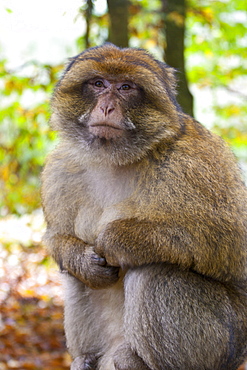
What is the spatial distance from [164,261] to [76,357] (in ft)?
4.60

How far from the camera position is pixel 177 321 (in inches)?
137

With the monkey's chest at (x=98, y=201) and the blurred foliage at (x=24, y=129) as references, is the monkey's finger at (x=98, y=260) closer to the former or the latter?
the monkey's chest at (x=98, y=201)

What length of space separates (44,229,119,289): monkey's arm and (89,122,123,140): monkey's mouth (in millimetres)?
891

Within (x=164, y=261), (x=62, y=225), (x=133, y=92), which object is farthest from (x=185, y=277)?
(x=133, y=92)

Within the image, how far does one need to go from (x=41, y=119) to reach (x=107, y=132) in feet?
14.7

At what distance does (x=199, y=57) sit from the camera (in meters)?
13.0

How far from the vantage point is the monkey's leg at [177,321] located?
11.4ft

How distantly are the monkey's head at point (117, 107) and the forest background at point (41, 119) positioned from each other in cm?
134

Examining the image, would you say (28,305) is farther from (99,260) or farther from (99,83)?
(99,83)

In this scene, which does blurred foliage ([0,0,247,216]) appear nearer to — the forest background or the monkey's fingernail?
the forest background

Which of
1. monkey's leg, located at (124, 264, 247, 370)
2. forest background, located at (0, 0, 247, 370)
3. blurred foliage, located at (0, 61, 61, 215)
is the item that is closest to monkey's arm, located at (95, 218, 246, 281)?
monkey's leg, located at (124, 264, 247, 370)

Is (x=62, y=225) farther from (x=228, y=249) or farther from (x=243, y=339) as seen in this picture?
(x=243, y=339)

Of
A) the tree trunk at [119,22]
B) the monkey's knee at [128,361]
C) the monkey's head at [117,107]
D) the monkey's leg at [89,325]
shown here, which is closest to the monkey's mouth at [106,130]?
the monkey's head at [117,107]

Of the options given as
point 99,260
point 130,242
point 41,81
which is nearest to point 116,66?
point 130,242
